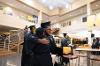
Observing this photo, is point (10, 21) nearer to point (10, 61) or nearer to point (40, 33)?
point (10, 61)

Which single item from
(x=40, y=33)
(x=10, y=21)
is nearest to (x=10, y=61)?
(x=40, y=33)

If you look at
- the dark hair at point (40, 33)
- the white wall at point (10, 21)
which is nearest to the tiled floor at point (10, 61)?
the dark hair at point (40, 33)

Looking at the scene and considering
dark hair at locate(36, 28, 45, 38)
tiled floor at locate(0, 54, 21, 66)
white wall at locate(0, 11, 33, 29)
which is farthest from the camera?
white wall at locate(0, 11, 33, 29)

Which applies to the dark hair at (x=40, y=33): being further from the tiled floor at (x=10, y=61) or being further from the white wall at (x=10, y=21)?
the white wall at (x=10, y=21)

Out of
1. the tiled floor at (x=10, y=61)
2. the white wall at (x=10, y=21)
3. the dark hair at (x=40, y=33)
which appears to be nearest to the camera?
the dark hair at (x=40, y=33)

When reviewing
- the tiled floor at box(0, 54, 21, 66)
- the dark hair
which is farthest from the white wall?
the dark hair

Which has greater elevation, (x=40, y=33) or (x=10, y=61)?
(x=40, y=33)

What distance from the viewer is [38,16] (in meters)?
17.6

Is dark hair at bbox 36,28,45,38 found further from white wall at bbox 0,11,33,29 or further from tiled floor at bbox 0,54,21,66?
white wall at bbox 0,11,33,29

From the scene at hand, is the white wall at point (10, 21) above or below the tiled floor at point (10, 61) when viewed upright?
above

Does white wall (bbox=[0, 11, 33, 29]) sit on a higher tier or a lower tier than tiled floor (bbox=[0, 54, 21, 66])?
higher

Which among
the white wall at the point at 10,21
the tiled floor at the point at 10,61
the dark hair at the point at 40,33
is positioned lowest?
the tiled floor at the point at 10,61

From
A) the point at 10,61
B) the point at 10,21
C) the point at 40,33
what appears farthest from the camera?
the point at 10,21

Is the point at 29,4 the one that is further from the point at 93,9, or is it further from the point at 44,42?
the point at 44,42
